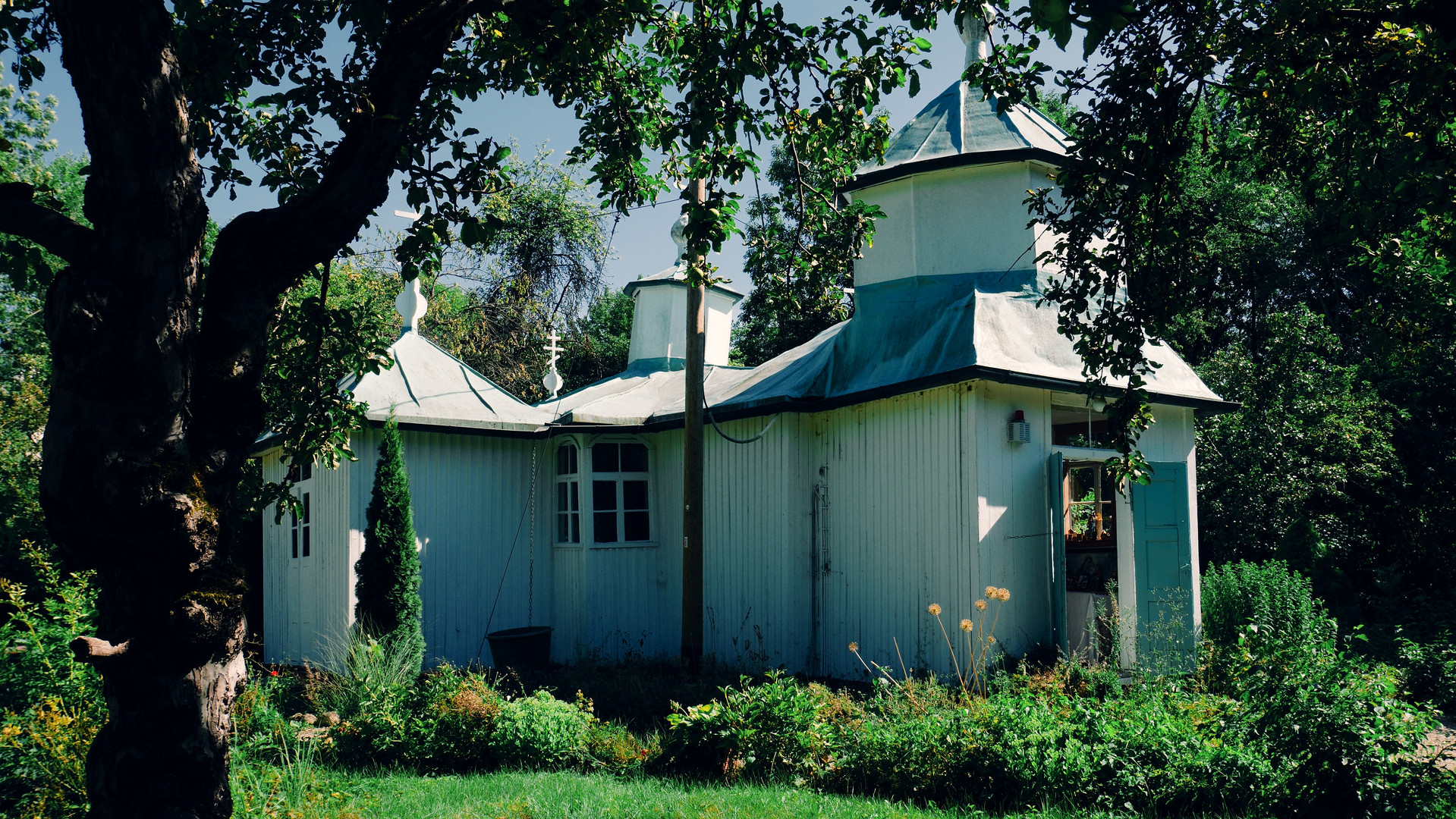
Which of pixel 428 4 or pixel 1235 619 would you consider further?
pixel 1235 619

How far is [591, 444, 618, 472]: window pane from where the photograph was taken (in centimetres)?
1265

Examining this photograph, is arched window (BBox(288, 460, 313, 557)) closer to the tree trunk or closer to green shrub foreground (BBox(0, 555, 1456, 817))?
green shrub foreground (BBox(0, 555, 1456, 817))

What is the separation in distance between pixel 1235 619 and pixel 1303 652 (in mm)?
4411

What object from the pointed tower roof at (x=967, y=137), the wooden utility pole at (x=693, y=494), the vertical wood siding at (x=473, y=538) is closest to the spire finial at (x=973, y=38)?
the pointed tower roof at (x=967, y=137)

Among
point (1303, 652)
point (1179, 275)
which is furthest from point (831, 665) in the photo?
point (1179, 275)

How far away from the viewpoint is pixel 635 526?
41.7ft

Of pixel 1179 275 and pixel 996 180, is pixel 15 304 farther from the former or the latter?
pixel 1179 275

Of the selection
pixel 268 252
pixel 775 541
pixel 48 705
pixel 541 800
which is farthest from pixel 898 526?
pixel 268 252

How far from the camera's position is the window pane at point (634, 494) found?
12711 millimetres

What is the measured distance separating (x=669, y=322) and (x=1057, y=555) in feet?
27.1

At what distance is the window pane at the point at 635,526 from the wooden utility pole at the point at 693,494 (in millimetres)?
2957

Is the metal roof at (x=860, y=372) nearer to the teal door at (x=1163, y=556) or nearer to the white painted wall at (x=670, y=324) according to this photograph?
the teal door at (x=1163, y=556)

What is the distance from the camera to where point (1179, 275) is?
527 cm

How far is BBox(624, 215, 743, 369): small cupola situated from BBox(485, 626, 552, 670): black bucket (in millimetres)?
5359
